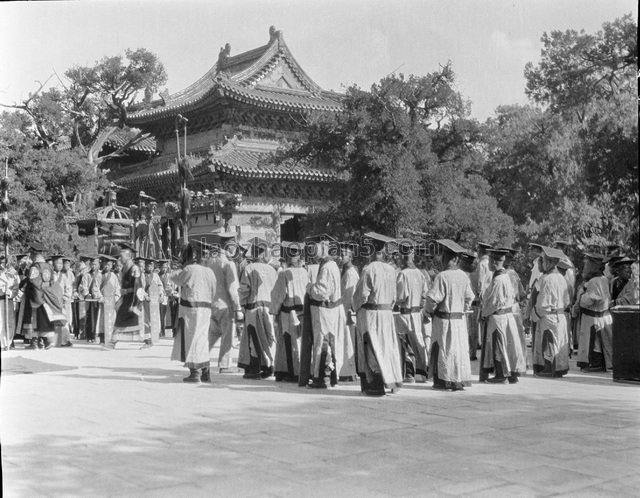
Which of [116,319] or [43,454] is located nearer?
[43,454]

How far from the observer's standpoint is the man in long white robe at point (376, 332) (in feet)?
26.8

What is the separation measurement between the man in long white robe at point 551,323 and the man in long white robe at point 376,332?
8.87 feet

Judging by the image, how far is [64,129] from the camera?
34.5 m

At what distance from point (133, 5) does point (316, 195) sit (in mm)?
21441

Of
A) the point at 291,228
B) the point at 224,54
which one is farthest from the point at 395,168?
the point at 224,54

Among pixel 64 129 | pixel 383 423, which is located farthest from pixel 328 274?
pixel 64 129

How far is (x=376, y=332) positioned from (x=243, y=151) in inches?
793

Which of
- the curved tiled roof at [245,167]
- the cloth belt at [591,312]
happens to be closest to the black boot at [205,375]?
the cloth belt at [591,312]

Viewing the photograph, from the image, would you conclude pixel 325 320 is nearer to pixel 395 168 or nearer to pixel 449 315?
pixel 449 315

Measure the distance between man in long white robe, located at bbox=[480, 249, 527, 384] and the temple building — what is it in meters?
16.1

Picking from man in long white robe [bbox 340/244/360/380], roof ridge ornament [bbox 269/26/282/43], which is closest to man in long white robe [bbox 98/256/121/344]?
man in long white robe [bbox 340/244/360/380]

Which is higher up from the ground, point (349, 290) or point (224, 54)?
point (224, 54)

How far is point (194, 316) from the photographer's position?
9.12m

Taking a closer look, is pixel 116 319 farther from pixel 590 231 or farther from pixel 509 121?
pixel 509 121
